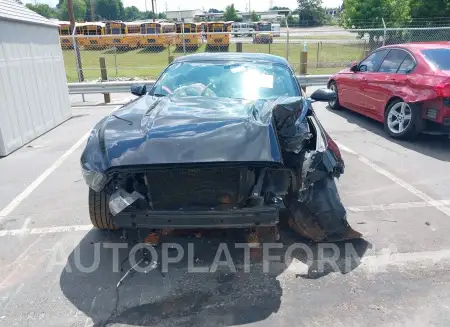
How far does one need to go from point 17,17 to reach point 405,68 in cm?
696

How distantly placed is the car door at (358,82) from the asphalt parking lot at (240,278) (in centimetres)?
321

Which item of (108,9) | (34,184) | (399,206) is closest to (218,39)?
(34,184)

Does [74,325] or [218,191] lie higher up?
[218,191]

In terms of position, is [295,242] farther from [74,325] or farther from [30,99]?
[30,99]

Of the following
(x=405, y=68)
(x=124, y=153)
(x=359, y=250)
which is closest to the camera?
(x=124, y=153)

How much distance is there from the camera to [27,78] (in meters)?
7.17

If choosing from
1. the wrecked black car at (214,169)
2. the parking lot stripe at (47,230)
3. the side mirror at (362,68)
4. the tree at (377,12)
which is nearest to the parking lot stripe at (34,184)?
the parking lot stripe at (47,230)

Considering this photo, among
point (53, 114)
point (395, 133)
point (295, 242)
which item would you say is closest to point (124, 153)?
point (295, 242)

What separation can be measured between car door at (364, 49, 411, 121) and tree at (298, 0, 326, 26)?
63864 mm

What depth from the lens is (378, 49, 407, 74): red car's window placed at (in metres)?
6.79

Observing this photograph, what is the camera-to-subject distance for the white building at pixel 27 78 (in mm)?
6391

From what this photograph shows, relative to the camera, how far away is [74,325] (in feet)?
8.43

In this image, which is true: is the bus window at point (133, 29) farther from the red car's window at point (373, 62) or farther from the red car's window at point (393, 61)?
the red car's window at point (393, 61)

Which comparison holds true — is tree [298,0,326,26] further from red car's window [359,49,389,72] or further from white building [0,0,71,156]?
white building [0,0,71,156]
